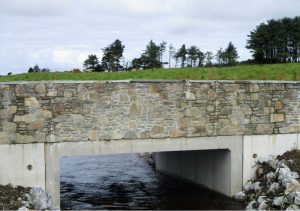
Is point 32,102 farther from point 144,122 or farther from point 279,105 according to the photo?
point 279,105

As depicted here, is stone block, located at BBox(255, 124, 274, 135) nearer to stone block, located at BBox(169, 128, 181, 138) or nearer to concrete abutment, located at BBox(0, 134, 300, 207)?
concrete abutment, located at BBox(0, 134, 300, 207)

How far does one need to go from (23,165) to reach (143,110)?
14.8ft

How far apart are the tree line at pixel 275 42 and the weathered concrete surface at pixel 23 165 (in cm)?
3550

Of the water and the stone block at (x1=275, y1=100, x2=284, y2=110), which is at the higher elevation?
the stone block at (x1=275, y1=100, x2=284, y2=110)

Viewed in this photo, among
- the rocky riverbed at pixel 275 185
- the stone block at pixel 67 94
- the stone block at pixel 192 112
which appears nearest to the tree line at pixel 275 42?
the rocky riverbed at pixel 275 185

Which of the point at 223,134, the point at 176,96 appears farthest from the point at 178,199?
the point at 176,96

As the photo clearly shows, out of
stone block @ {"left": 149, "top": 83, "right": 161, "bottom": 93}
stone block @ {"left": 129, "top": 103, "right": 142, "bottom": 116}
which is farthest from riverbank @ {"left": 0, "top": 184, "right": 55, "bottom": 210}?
stone block @ {"left": 149, "top": 83, "right": 161, "bottom": 93}

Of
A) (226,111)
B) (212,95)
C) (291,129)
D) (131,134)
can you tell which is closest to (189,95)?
(212,95)

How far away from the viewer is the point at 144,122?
15.8 metres

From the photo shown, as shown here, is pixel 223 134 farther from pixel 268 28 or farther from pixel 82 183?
pixel 268 28

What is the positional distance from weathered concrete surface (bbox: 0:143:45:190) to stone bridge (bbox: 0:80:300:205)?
0.10ft

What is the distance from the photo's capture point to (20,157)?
14.7 meters

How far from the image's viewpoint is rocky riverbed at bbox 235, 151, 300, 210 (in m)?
14.6

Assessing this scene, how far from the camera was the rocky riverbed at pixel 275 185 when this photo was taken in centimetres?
1459
